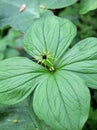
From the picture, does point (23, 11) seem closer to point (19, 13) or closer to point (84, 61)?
point (19, 13)

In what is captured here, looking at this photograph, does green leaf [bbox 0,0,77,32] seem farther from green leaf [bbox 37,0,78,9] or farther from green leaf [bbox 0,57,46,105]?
green leaf [bbox 0,57,46,105]

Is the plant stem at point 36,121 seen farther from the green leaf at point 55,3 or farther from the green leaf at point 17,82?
the green leaf at point 55,3

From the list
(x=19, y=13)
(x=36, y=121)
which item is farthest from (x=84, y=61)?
(x=19, y=13)

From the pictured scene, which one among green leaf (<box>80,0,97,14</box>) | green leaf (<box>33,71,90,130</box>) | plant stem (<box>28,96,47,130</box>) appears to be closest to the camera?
green leaf (<box>33,71,90,130</box>)

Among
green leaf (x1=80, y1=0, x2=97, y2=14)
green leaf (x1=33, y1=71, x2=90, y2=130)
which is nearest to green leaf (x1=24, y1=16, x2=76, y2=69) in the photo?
green leaf (x1=33, y1=71, x2=90, y2=130)

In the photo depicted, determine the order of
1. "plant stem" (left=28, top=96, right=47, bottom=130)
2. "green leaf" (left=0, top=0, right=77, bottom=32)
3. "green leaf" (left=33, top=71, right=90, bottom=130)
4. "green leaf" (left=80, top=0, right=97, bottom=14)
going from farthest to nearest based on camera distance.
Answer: "green leaf" (left=0, top=0, right=77, bottom=32) → "green leaf" (left=80, top=0, right=97, bottom=14) → "plant stem" (left=28, top=96, right=47, bottom=130) → "green leaf" (left=33, top=71, right=90, bottom=130)

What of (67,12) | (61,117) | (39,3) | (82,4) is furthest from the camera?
(67,12)

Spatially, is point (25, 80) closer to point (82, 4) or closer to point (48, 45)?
point (48, 45)

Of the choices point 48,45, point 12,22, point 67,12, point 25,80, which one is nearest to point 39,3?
point 12,22
